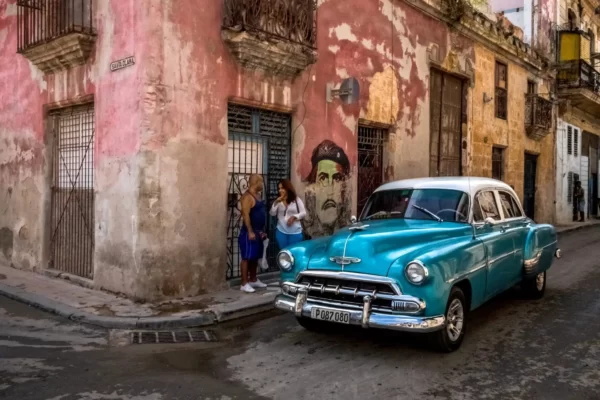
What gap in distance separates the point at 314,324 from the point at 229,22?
4.61m

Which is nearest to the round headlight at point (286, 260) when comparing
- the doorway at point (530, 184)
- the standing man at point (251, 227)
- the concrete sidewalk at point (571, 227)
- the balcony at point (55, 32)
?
the standing man at point (251, 227)

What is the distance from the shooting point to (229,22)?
7754mm

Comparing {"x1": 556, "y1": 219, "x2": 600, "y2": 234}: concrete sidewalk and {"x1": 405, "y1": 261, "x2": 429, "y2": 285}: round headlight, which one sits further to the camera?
{"x1": 556, "y1": 219, "x2": 600, "y2": 234}: concrete sidewalk

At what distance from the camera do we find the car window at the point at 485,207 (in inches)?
241

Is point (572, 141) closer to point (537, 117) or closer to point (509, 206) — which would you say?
point (537, 117)

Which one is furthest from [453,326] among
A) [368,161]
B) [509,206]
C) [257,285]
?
[368,161]

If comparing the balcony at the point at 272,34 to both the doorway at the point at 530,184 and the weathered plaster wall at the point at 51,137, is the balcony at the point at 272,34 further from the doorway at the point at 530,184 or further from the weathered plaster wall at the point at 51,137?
the doorway at the point at 530,184

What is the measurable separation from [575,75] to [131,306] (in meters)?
20.5

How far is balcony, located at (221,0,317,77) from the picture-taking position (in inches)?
305

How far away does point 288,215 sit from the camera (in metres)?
7.76

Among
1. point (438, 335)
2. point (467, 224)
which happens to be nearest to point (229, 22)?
point (467, 224)

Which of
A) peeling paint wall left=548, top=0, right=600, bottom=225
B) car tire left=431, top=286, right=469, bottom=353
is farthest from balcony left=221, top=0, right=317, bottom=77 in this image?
peeling paint wall left=548, top=0, right=600, bottom=225

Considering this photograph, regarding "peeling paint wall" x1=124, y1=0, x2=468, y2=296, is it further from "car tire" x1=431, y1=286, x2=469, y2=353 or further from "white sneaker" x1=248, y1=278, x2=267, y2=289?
"car tire" x1=431, y1=286, x2=469, y2=353

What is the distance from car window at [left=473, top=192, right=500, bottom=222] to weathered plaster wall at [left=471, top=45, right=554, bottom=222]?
30.0ft
